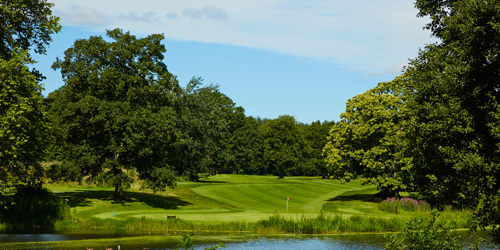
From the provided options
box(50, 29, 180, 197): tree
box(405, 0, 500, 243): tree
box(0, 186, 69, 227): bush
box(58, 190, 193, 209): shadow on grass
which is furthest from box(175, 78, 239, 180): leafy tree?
box(405, 0, 500, 243): tree

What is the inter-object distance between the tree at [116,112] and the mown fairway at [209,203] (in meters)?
2.35

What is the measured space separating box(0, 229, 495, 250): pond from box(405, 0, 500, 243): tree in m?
8.00

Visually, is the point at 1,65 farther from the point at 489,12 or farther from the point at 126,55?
the point at 489,12

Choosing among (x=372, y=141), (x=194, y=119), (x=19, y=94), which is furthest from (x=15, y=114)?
(x=194, y=119)

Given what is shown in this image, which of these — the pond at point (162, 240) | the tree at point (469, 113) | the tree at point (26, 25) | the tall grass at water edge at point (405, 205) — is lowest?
the pond at point (162, 240)

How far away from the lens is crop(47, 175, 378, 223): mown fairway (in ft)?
131

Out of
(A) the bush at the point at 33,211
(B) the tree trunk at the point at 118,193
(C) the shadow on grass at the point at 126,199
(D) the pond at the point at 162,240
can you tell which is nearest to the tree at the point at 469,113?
(D) the pond at the point at 162,240

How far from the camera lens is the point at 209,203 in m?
53.2

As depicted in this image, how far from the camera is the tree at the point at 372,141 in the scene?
1934 inches

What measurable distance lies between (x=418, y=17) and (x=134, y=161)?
97.9ft

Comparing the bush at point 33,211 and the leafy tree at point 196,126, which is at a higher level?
the leafy tree at point 196,126

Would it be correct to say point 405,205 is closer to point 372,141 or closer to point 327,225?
point 372,141

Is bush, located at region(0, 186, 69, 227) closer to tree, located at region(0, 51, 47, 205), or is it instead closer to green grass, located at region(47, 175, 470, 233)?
green grass, located at region(47, 175, 470, 233)

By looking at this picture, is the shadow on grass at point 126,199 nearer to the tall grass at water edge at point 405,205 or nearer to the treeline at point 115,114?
the treeline at point 115,114
